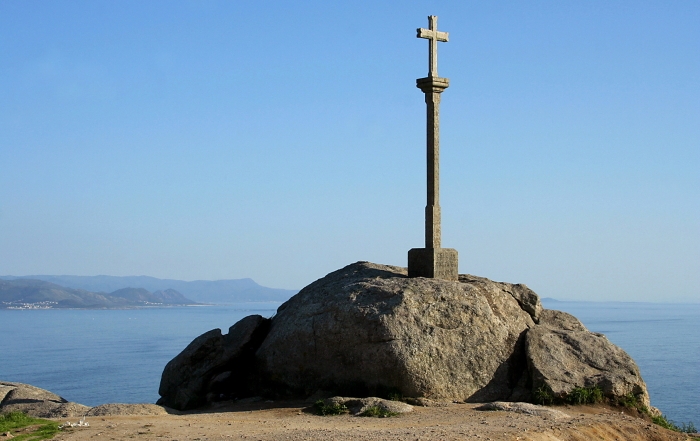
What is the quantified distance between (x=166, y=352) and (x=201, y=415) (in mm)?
70162

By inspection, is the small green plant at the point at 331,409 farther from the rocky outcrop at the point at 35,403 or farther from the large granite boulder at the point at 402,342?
the rocky outcrop at the point at 35,403

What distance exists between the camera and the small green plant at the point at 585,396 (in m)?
18.7

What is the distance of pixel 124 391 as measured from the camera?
5134cm

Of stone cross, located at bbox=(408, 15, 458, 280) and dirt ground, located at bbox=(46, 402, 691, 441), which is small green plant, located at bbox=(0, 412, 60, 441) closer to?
dirt ground, located at bbox=(46, 402, 691, 441)

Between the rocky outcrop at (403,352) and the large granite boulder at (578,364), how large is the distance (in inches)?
1.0

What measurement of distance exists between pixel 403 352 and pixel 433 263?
11.9 feet

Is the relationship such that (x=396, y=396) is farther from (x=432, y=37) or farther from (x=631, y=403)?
(x=432, y=37)

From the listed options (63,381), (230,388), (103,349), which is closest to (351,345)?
(230,388)

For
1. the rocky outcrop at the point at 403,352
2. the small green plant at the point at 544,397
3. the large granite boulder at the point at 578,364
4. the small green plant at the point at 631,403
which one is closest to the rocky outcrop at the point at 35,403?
the rocky outcrop at the point at 403,352

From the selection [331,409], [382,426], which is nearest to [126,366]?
[331,409]

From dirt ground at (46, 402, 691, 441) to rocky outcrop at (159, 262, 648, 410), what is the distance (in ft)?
3.95

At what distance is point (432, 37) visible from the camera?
23.4 meters

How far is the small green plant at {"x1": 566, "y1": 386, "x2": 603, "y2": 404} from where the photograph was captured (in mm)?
18734

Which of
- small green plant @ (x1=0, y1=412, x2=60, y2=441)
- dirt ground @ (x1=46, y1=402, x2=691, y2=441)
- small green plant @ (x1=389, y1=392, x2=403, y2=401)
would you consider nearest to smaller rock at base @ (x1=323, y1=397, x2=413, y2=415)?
dirt ground @ (x1=46, y1=402, x2=691, y2=441)
